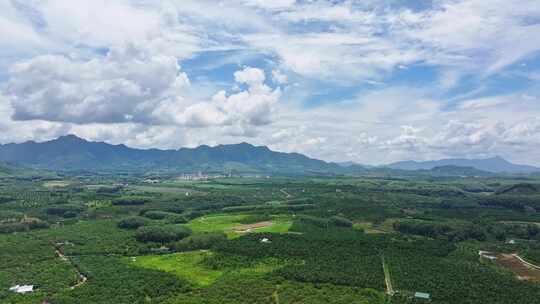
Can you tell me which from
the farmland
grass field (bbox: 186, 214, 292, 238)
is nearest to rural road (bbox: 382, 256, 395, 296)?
the farmland

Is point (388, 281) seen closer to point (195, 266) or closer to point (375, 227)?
point (195, 266)

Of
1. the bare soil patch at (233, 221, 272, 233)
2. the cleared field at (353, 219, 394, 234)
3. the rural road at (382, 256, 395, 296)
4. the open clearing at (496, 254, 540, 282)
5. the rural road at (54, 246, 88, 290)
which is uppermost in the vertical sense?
the cleared field at (353, 219, 394, 234)

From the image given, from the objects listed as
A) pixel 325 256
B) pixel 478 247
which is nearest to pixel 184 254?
pixel 325 256

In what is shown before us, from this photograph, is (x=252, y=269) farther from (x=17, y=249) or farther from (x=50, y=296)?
(x=17, y=249)

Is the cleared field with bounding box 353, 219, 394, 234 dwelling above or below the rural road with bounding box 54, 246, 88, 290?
above

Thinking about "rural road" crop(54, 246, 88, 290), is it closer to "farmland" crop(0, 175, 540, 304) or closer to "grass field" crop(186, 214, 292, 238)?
"farmland" crop(0, 175, 540, 304)

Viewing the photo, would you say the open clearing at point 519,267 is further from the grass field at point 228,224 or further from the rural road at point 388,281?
the grass field at point 228,224

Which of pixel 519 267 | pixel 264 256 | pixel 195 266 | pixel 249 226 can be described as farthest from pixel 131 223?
pixel 519 267
